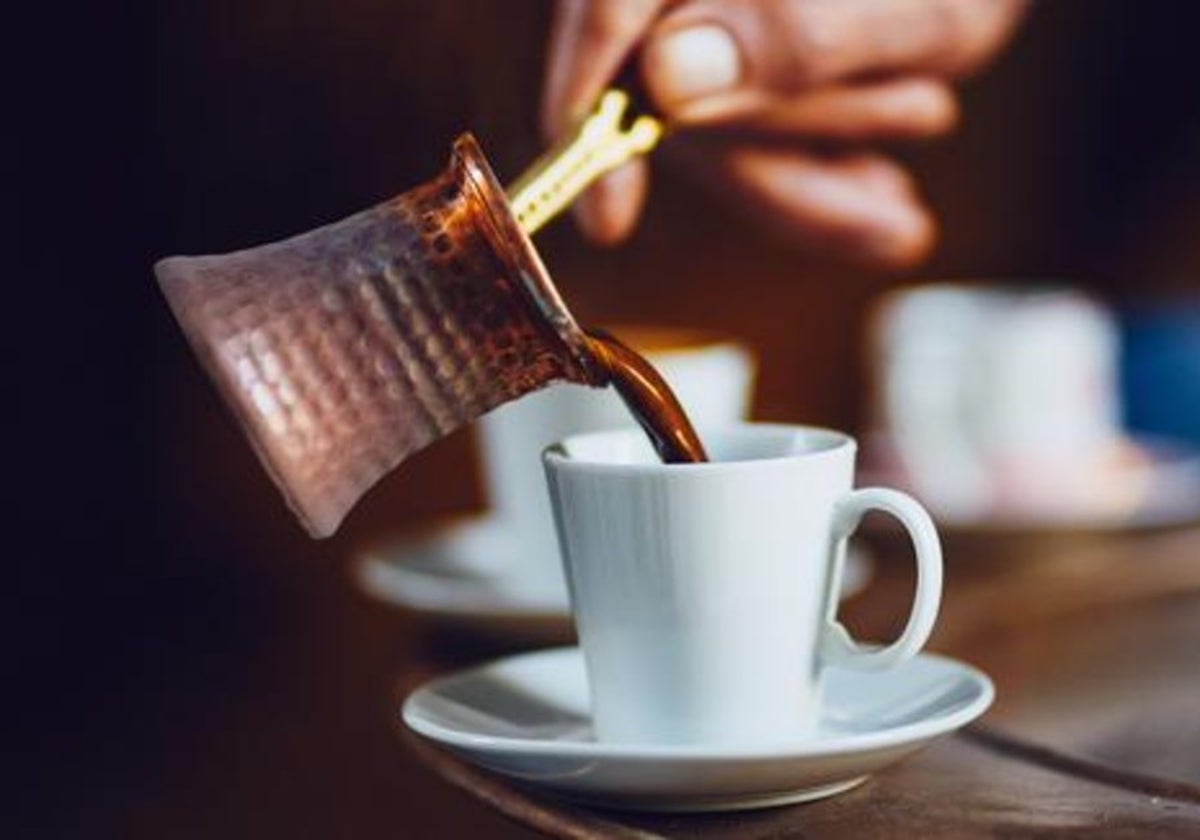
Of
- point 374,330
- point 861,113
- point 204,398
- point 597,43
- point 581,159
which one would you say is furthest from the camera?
point 204,398

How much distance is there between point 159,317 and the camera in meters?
1.33

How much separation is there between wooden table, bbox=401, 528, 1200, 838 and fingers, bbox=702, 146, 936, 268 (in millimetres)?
181

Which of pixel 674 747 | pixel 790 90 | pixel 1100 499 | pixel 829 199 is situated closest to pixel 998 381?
pixel 1100 499

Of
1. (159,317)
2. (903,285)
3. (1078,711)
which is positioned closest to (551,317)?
(1078,711)

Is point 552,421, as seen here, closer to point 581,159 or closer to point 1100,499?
point 581,159

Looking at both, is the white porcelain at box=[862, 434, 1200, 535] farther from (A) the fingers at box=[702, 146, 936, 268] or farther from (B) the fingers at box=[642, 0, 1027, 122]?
(B) the fingers at box=[642, 0, 1027, 122]

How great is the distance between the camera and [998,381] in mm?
1346

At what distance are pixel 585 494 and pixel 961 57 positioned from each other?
60cm

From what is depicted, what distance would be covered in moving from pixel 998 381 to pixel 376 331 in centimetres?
91

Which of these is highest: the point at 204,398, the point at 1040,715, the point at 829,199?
the point at 829,199

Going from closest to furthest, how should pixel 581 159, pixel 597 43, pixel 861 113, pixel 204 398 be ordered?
1. pixel 581 159
2. pixel 597 43
3. pixel 861 113
4. pixel 204 398

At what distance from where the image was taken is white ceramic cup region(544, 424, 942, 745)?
21.6 inches

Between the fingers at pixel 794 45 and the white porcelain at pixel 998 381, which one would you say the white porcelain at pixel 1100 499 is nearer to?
the white porcelain at pixel 998 381

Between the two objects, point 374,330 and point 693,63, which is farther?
point 693,63
